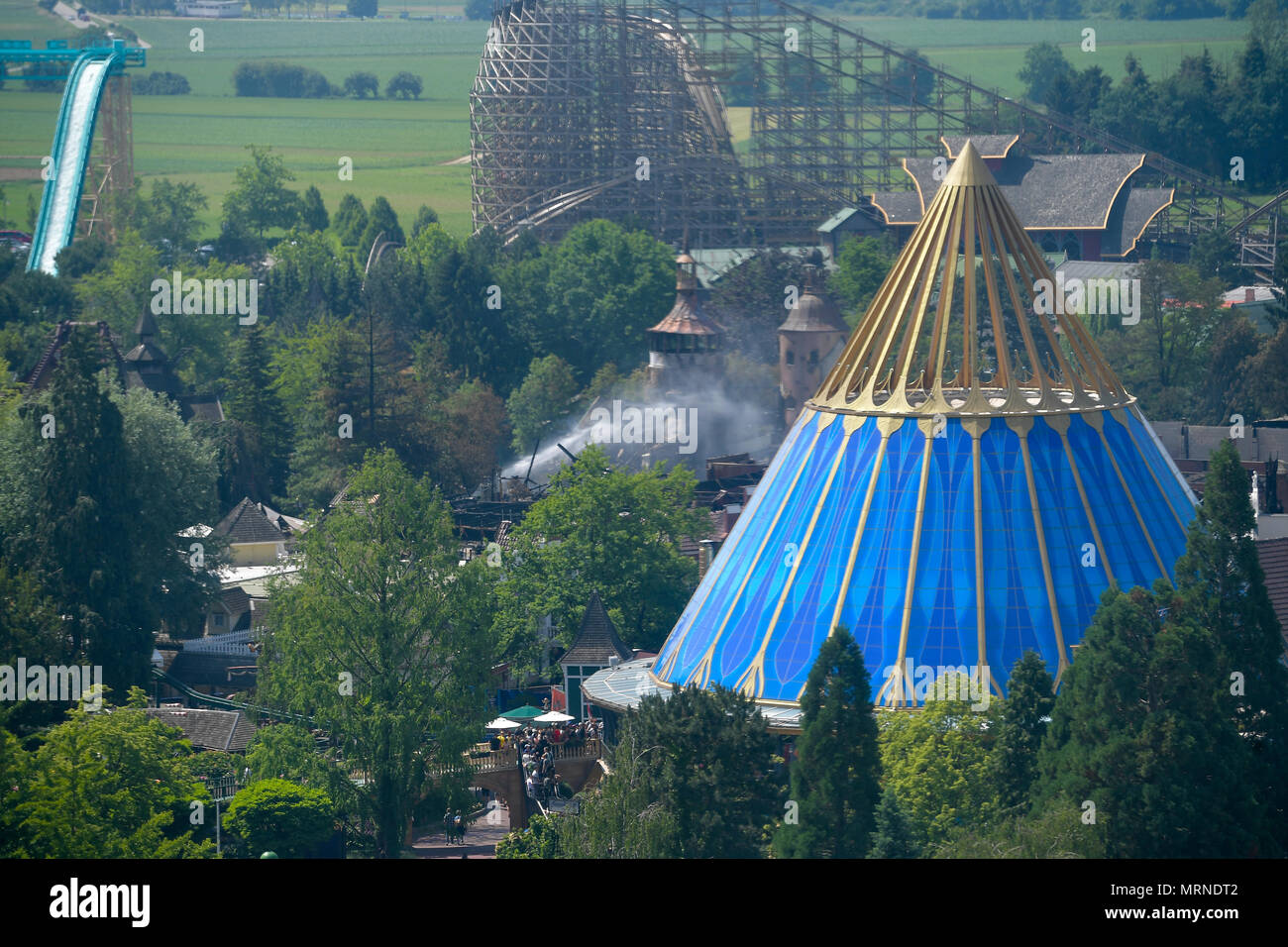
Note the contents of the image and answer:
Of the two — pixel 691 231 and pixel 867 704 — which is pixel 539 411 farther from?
pixel 867 704

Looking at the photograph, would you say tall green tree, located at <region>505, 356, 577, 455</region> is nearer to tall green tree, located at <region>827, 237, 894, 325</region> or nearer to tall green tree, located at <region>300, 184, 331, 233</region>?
tall green tree, located at <region>827, 237, 894, 325</region>

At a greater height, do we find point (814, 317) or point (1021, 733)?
point (814, 317)

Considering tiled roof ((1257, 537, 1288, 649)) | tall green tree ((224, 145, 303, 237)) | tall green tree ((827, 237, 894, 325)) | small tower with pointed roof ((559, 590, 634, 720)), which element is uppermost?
tall green tree ((224, 145, 303, 237))

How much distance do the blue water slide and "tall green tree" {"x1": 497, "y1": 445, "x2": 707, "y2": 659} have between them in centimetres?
8268

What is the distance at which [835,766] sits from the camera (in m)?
40.2

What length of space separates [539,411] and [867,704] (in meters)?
63.6

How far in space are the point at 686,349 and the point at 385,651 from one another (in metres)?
51.2

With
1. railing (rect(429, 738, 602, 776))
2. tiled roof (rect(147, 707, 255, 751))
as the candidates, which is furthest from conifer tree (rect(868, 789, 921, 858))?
tiled roof (rect(147, 707, 255, 751))

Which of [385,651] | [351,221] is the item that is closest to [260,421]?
[385,651]

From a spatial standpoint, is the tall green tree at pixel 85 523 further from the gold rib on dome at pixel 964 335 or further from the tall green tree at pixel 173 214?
the tall green tree at pixel 173 214

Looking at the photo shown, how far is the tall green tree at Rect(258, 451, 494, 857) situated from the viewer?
51.1 m

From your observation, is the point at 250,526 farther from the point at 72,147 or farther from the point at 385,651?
the point at 72,147

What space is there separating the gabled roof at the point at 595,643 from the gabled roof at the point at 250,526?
949 inches
